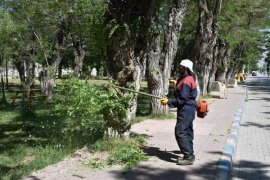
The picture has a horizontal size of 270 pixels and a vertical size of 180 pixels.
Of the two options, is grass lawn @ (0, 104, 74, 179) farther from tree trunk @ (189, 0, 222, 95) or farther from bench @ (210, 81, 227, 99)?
bench @ (210, 81, 227, 99)

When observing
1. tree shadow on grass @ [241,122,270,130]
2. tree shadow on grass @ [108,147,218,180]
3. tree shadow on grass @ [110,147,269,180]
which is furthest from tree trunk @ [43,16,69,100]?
tree shadow on grass @ [108,147,218,180]

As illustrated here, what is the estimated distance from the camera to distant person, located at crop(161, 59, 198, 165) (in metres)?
7.88

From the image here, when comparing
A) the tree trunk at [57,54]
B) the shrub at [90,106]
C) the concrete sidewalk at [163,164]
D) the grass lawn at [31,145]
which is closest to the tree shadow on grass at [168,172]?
the concrete sidewalk at [163,164]

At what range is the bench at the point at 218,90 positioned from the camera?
87.1ft

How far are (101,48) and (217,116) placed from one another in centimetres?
770

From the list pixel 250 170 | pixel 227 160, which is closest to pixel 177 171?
pixel 227 160

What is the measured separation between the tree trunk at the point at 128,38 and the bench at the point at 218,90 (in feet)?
57.3

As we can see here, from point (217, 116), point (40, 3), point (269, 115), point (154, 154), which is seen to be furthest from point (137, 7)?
point (40, 3)

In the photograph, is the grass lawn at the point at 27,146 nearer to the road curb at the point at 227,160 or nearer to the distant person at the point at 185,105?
the distant person at the point at 185,105

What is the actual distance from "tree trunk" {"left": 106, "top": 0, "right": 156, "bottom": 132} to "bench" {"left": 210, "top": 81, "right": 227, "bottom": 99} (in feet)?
57.3

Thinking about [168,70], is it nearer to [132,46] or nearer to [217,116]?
[217,116]

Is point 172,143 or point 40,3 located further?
point 40,3

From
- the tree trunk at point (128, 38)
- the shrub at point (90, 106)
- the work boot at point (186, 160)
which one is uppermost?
the tree trunk at point (128, 38)

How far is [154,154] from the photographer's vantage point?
8.86 m
